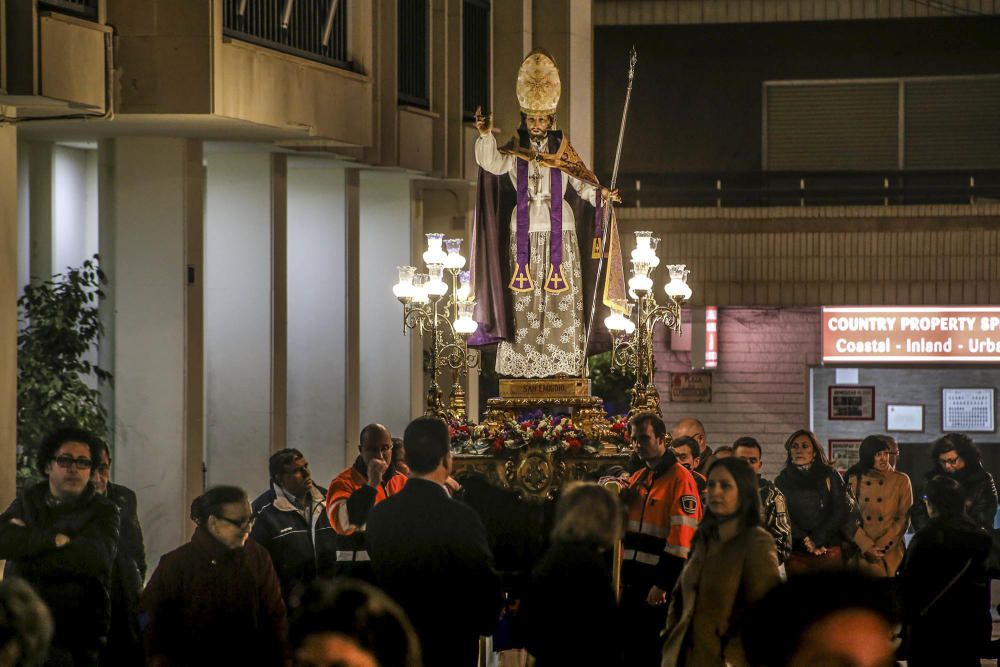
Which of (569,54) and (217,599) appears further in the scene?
(569,54)

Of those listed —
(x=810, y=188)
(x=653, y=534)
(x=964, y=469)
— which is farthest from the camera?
(x=810, y=188)

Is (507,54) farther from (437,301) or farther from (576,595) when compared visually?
(576,595)

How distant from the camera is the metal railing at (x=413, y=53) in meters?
18.0

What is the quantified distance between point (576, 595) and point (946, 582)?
2597 mm

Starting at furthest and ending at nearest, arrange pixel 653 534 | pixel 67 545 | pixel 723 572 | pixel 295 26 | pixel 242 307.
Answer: pixel 242 307 < pixel 295 26 < pixel 653 534 < pixel 67 545 < pixel 723 572

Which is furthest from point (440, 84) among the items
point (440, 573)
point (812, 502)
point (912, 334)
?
point (440, 573)

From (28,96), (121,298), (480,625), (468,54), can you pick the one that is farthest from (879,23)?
(480,625)

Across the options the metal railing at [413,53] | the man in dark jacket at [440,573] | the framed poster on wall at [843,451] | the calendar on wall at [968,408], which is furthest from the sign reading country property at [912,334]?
the man in dark jacket at [440,573]

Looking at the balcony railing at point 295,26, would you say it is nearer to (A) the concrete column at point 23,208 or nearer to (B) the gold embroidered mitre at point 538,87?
(B) the gold embroidered mitre at point 538,87

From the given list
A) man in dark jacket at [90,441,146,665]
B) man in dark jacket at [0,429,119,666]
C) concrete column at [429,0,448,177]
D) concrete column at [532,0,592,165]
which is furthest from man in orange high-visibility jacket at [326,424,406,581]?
concrete column at [532,0,592,165]

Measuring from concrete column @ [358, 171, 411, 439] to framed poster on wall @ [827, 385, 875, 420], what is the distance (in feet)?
20.2

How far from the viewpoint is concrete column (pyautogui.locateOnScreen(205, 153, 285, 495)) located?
1572cm

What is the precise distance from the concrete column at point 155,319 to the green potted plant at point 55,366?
0.29 m

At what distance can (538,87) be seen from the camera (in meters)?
14.5
